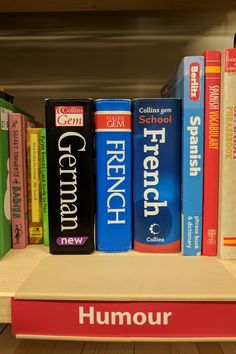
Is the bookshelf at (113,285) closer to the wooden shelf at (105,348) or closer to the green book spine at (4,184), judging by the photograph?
the green book spine at (4,184)

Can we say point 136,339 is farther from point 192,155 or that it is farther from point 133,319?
point 192,155

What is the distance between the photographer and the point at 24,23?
0.91 metres

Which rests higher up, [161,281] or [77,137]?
[77,137]

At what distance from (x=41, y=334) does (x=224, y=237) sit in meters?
0.32

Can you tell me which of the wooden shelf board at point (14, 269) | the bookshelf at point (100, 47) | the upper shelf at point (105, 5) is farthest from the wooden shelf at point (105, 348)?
the upper shelf at point (105, 5)

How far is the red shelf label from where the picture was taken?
0.44 m

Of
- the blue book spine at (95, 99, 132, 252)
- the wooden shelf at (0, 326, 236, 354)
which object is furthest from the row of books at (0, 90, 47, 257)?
the wooden shelf at (0, 326, 236, 354)

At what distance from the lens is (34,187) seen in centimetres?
65

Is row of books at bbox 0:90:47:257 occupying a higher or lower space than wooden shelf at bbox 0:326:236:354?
higher

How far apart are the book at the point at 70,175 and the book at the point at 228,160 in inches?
8.4

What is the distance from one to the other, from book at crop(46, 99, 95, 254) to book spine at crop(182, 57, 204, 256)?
0.51 ft

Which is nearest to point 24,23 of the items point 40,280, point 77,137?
point 77,137

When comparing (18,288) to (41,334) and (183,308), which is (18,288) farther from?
(183,308)

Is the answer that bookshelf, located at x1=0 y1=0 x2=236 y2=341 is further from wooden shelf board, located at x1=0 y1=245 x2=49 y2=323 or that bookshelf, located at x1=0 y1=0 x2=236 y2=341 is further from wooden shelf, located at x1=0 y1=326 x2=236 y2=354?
wooden shelf, located at x1=0 y1=326 x2=236 y2=354
